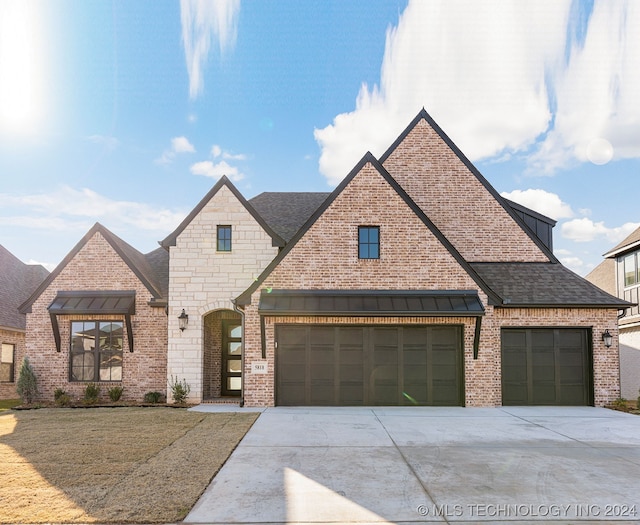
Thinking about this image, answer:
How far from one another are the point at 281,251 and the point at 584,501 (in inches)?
418

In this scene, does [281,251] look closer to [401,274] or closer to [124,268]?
[401,274]

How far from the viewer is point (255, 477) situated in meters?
7.43

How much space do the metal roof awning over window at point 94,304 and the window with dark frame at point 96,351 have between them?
53 centimetres

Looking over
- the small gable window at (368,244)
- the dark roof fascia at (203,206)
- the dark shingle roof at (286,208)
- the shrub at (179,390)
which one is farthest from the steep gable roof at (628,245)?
the shrub at (179,390)

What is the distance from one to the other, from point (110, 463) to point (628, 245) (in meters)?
23.9

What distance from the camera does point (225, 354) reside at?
17.6 m

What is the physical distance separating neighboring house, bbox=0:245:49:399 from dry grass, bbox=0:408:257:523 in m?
9.69

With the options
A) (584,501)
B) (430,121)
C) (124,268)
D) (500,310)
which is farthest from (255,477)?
(430,121)

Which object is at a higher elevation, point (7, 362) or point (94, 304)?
point (94, 304)

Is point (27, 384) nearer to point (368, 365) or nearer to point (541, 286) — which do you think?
point (368, 365)

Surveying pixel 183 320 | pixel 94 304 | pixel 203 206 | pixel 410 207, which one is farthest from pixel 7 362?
pixel 410 207

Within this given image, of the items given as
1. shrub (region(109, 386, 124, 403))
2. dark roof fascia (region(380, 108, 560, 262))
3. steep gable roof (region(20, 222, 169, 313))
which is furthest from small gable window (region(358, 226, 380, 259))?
shrub (region(109, 386, 124, 403))

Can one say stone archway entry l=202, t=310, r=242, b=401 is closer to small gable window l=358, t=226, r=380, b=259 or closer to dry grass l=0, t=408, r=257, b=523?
dry grass l=0, t=408, r=257, b=523

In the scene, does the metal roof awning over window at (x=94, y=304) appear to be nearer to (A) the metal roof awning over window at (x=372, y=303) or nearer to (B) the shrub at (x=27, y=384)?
(B) the shrub at (x=27, y=384)
